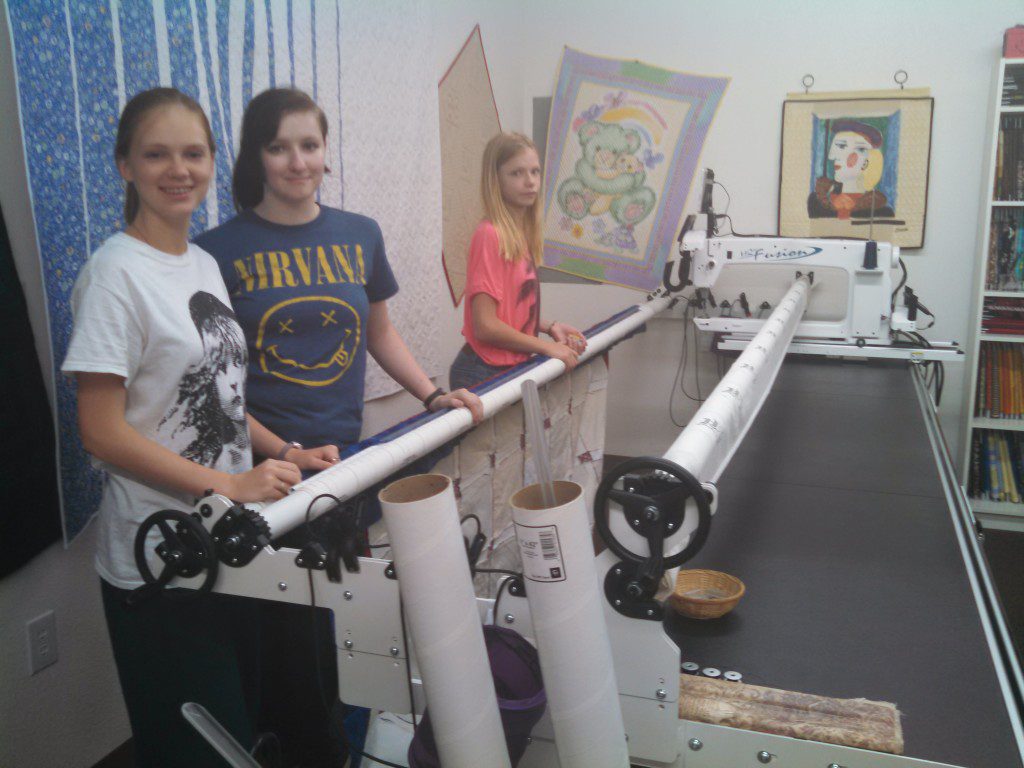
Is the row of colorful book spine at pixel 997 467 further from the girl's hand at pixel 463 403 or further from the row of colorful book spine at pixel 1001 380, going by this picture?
the girl's hand at pixel 463 403

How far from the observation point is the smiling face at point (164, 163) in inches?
43.6

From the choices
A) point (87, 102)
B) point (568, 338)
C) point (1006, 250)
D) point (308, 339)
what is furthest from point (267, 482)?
point (1006, 250)

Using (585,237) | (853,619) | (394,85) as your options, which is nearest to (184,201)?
(853,619)

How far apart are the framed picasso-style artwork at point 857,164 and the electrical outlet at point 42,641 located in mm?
3133

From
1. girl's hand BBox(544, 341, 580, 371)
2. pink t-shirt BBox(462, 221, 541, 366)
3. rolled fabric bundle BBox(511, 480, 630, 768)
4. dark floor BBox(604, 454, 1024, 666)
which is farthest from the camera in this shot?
dark floor BBox(604, 454, 1024, 666)

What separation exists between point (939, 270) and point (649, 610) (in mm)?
3168

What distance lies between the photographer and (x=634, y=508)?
2.75 ft

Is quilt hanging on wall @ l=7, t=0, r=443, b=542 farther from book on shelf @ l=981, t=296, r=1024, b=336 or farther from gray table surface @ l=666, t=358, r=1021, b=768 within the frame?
book on shelf @ l=981, t=296, r=1024, b=336

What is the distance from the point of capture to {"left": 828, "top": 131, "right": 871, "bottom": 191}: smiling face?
11.2 feet

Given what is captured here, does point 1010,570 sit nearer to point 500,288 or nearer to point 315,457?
point 500,288

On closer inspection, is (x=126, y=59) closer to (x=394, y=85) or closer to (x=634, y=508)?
(x=394, y=85)

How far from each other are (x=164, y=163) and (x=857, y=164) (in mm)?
3106

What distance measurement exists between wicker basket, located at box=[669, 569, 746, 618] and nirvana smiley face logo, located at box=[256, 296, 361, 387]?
713 millimetres

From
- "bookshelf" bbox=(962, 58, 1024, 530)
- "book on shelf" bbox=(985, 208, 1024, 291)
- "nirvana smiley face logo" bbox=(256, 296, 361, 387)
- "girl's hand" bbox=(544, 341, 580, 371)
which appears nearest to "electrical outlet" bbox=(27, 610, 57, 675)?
"nirvana smiley face logo" bbox=(256, 296, 361, 387)
